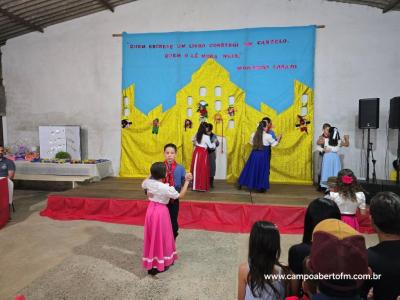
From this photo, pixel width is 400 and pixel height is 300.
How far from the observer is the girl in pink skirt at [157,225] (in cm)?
269

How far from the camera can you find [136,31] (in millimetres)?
6832

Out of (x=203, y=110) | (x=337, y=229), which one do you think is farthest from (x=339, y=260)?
(x=203, y=110)

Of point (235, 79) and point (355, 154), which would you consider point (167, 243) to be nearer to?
point (235, 79)

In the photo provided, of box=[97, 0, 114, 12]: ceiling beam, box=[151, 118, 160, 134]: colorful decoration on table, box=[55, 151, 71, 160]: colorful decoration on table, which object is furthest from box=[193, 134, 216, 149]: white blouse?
box=[97, 0, 114, 12]: ceiling beam

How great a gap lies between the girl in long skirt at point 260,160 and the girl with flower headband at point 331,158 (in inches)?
39.5

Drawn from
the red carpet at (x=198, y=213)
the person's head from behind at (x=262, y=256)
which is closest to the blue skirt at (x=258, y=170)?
the red carpet at (x=198, y=213)

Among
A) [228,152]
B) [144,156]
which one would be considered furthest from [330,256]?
[144,156]

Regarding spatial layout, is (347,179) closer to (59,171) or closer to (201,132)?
(201,132)

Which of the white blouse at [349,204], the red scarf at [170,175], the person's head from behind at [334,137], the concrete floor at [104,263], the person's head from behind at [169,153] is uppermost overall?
the person's head from behind at [334,137]

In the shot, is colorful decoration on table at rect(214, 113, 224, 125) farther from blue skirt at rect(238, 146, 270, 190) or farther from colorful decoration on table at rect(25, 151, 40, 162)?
colorful decoration on table at rect(25, 151, 40, 162)

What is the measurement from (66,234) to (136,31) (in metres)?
4.72

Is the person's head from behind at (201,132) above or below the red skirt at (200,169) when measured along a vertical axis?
above

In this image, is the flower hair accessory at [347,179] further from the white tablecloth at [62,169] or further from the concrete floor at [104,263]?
the white tablecloth at [62,169]

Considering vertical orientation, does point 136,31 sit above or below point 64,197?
above
